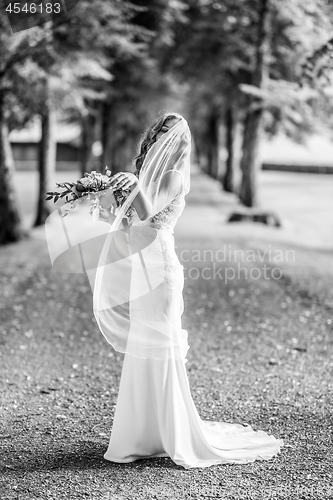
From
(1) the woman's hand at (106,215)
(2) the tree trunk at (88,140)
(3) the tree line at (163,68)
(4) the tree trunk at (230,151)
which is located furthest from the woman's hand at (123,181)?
(4) the tree trunk at (230,151)

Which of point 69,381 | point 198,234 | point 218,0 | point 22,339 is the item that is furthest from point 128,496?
point 218,0

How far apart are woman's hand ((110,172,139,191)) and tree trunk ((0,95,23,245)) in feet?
36.4

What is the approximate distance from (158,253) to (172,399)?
103 cm

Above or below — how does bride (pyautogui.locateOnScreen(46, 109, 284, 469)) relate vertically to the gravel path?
above

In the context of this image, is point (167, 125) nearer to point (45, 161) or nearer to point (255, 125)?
point (45, 161)

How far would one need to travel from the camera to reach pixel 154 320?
14.9ft

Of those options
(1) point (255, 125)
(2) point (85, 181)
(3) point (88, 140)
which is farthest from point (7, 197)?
(3) point (88, 140)

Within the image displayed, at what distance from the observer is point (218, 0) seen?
21.5m

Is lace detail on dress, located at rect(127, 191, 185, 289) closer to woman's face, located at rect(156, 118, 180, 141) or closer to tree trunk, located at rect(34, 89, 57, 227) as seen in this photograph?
woman's face, located at rect(156, 118, 180, 141)

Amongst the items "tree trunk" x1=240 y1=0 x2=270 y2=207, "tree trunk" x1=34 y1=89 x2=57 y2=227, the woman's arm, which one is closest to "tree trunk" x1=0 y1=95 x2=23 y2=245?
"tree trunk" x1=34 y1=89 x2=57 y2=227

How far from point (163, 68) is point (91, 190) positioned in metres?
24.2

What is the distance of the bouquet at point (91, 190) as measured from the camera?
4.29 m

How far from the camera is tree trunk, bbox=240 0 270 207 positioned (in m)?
19.2

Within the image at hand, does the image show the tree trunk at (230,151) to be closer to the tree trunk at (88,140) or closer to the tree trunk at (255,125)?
the tree trunk at (88,140)
